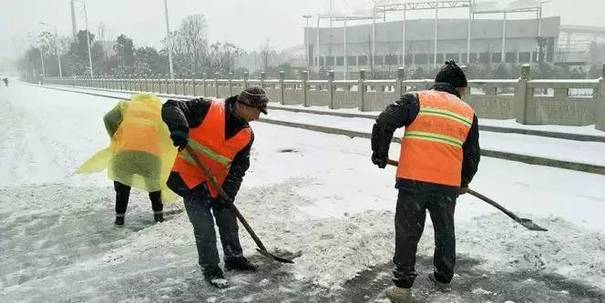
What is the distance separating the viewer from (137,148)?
17.4ft

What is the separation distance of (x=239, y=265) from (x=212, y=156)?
1010 mm

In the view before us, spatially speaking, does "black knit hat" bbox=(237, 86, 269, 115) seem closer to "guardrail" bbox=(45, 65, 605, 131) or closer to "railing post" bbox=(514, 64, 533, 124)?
"guardrail" bbox=(45, 65, 605, 131)

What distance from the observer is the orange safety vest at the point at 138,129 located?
5.28m

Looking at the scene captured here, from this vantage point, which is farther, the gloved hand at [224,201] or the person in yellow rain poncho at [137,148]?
the person in yellow rain poncho at [137,148]

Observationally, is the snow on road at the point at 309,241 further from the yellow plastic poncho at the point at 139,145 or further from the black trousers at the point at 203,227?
the yellow plastic poncho at the point at 139,145

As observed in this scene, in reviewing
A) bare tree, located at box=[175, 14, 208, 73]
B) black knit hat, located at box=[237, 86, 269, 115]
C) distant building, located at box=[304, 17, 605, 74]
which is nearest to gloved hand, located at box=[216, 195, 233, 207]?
black knit hat, located at box=[237, 86, 269, 115]

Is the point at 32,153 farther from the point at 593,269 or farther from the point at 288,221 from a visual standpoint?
the point at 593,269

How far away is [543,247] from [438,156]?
6.44 ft

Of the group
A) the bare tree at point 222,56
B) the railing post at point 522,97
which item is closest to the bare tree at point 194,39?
the bare tree at point 222,56

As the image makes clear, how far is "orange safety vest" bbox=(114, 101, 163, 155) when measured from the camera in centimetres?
528

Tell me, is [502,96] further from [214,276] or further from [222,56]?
[222,56]

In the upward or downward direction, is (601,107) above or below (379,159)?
below

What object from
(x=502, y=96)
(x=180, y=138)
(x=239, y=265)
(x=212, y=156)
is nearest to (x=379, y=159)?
(x=212, y=156)

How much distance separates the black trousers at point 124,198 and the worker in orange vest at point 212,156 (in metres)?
1.74
